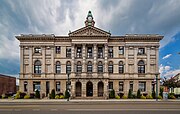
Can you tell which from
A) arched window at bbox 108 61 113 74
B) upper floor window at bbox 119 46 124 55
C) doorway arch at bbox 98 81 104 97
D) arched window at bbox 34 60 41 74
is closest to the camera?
doorway arch at bbox 98 81 104 97

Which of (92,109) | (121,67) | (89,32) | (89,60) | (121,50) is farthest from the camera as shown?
(121,50)

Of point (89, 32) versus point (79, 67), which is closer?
point (89, 32)

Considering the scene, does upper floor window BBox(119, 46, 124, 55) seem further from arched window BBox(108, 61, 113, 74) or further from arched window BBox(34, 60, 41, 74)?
arched window BBox(34, 60, 41, 74)

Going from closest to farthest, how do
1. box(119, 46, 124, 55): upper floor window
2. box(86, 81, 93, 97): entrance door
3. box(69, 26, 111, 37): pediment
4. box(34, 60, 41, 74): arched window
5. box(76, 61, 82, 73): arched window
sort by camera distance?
box(69, 26, 111, 37): pediment
box(86, 81, 93, 97): entrance door
box(76, 61, 82, 73): arched window
box(34, 60, 41, 74): arched window
box(119, 46, 124, 55): upper floor window

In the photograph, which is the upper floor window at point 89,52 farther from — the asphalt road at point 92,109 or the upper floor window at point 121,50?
the asphalt road at point 92,109

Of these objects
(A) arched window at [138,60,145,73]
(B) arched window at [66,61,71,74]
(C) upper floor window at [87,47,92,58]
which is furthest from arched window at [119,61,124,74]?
(B) arched window at [66,61,71,74]

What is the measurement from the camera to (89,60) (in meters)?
42.1

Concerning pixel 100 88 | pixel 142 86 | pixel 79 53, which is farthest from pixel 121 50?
pixel 100 88

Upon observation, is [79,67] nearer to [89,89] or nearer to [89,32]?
[89,89]

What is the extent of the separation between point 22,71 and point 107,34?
2306cm

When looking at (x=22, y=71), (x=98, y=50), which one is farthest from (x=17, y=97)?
(x=98, y=50)


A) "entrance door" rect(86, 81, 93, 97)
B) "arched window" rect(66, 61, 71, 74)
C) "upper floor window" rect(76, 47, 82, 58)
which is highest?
"upper floor window" rect(76, 47, 82, 58)

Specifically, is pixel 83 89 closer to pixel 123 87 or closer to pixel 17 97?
pixel 123 87

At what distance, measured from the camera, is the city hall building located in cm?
4166
